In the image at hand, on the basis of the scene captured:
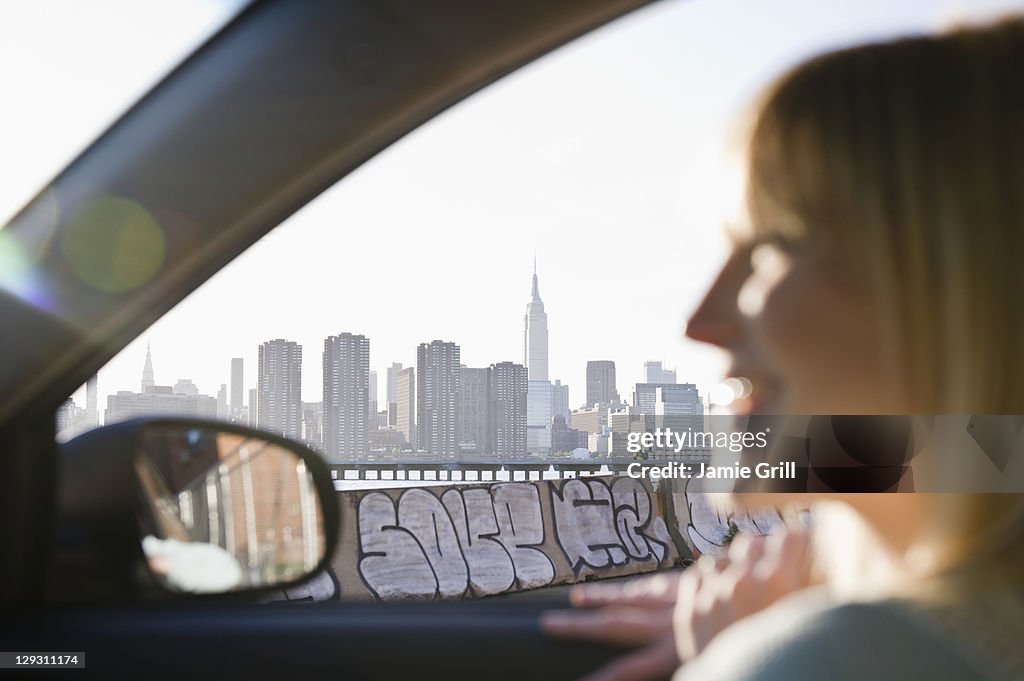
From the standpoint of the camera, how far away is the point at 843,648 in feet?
2.05

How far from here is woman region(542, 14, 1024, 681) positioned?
0.68m

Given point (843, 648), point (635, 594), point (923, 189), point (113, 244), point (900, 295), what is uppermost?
point (113, 244)

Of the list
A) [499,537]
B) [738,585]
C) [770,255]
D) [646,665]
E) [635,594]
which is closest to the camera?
[770,255]

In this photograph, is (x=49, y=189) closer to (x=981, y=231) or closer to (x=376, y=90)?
(x=376, y=90)

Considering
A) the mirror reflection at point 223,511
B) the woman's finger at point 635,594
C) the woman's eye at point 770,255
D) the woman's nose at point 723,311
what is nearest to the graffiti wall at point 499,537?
the mirror reflection at point 223,511

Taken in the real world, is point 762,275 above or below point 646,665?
above

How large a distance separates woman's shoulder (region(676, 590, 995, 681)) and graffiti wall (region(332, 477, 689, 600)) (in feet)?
24.0

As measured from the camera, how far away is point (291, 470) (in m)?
1.67

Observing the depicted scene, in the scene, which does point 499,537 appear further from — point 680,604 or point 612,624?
point 680,604

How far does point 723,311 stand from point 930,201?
259 millimetres

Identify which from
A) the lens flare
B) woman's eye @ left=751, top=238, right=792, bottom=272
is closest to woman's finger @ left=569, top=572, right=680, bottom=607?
woman's eye @ left=751, top=238, right=792, bottom=272

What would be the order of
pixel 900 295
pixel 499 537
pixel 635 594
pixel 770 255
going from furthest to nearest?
pixel 499 537
pixel 635 594
pixel 770 255
pixel 900 295

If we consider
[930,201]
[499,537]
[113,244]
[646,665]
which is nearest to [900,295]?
[930,201]

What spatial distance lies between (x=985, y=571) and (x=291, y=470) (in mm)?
1281
